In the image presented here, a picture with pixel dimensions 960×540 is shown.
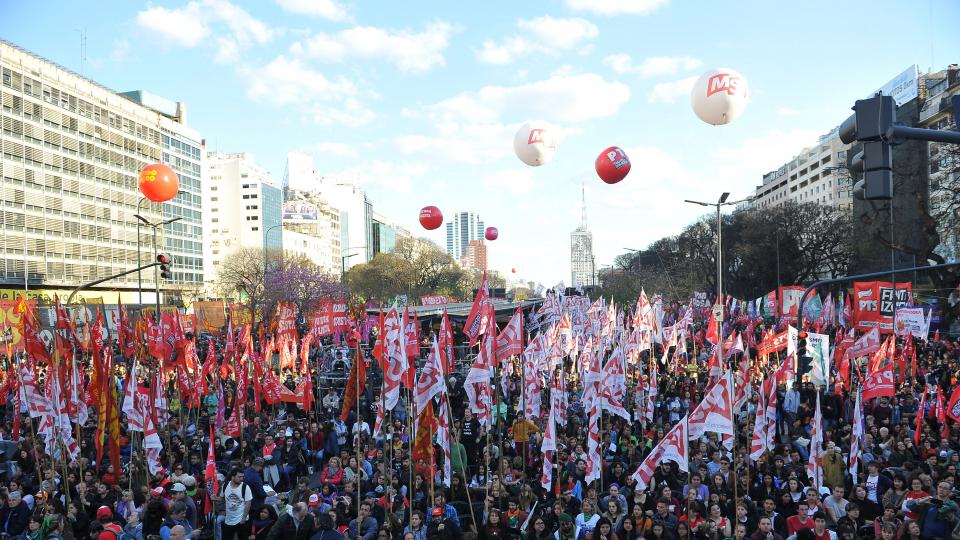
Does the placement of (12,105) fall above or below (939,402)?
above

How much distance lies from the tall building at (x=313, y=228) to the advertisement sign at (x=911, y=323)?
110m

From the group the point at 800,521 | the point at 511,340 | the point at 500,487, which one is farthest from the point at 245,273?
the point at 800,521

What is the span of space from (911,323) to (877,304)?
10.3 ft

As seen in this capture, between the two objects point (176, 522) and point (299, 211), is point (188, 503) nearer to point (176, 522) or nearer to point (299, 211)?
point (176, 522)

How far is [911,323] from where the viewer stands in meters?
19.9

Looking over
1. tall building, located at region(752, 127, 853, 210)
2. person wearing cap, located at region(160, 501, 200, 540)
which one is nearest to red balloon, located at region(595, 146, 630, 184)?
person wearing cap, located at region(160, 501, 200, 540)

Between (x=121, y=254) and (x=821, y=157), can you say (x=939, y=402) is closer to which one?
(x=121, y=254)

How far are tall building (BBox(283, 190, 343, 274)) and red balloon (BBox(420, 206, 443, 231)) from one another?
97.8 meters

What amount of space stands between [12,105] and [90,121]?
10.9 m

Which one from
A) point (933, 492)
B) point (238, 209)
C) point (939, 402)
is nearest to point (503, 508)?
point (933, 492)

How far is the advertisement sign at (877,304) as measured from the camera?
22395 millimetres

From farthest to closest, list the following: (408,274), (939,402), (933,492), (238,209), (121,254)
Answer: (238,209), (408,274), (121,254), (939,402), (933,492)

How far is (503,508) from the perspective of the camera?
10.6 metres

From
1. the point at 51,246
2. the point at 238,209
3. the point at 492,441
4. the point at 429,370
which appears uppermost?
the point at 238,209
